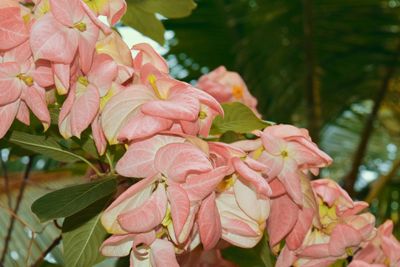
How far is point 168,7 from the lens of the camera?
922mm

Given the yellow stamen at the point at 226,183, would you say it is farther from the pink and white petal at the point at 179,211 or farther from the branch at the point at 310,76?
the branch at the point at 310,76

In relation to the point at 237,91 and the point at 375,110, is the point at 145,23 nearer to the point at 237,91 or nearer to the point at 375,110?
the point at 237,91

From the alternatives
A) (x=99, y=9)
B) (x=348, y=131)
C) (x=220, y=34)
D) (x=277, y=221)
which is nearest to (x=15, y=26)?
(x=99, y=9)

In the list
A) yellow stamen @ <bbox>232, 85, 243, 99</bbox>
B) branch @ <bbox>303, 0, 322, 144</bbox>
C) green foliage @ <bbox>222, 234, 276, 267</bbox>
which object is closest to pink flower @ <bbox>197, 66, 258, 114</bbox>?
yellow stamen @ <bbox>232, 85, 243, 99</bbox>

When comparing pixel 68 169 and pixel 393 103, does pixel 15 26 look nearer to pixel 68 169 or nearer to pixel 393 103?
pixel 68 169

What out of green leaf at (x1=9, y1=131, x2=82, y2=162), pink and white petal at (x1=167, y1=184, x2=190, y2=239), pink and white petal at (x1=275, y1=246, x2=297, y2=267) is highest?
pink and white petal at (x1=167, y1=184, x2=190, y2=239)

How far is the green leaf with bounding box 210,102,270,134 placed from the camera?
0.64 m

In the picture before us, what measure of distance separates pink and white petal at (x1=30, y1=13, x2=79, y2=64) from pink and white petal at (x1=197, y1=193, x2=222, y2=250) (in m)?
0.13

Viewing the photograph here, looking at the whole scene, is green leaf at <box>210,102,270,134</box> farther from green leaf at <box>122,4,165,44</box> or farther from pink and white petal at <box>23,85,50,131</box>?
green leaf at <box>122,4,165,44</box>

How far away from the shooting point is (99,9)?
577 millimetres

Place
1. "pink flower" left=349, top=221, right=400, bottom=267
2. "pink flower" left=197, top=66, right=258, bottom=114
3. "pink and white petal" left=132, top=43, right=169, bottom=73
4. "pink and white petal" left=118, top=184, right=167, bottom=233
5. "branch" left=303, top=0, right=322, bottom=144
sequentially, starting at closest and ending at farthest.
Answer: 1. "pink and white petal" left=118, top=184, right=167, bottom=233
2. "pink and white petal" left=132, top=43, right=169, bottom=73
3. "pink flower" left=349, top=221, right=400, bottom=267
4. "pink flower" left=197, top=66, right=258, bottom=114
5. "branch" left=303, top=0, right=322, bottom=144

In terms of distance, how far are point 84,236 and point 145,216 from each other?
0.15 metres

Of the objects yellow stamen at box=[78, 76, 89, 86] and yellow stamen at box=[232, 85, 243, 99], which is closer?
yellow stamen at box=[78, 76, 89, 86]

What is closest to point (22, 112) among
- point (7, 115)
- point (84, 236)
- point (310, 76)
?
point (7, 115)
